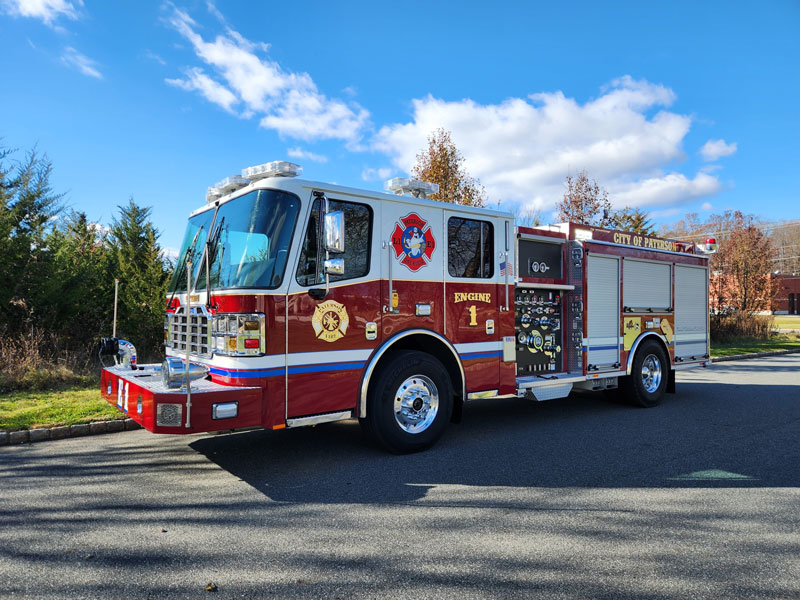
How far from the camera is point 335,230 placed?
4.53 metres

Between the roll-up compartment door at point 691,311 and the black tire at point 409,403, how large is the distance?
5.16 meters

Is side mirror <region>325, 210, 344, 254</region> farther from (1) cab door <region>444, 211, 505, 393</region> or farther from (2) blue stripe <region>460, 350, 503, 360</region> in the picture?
(2) blue stripe <region>460, 350, 503, 360</region>

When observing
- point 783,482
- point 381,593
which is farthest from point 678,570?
point 783,482

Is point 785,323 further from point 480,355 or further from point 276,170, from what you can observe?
point 276,170

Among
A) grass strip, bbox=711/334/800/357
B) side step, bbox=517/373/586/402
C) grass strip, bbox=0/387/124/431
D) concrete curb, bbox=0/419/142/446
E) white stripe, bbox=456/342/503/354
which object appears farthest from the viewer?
grass strip, bbox=711/334/800/357

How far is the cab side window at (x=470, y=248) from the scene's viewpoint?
5.84 metres

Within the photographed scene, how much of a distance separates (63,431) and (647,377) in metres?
7.91

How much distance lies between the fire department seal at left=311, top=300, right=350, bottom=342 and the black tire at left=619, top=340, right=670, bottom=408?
4.96m

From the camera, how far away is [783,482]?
458 cm

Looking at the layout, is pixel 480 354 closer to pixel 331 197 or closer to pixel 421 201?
pixel 421 201

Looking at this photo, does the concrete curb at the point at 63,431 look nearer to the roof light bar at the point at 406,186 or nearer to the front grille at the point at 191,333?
the front grille at the point at 191,333

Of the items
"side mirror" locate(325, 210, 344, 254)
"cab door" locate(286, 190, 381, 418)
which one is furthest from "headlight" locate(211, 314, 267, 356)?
"side mirror" locate(325, 210, 344, 254)

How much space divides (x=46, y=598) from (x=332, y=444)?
3232mm

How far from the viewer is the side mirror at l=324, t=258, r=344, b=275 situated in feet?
15.3
